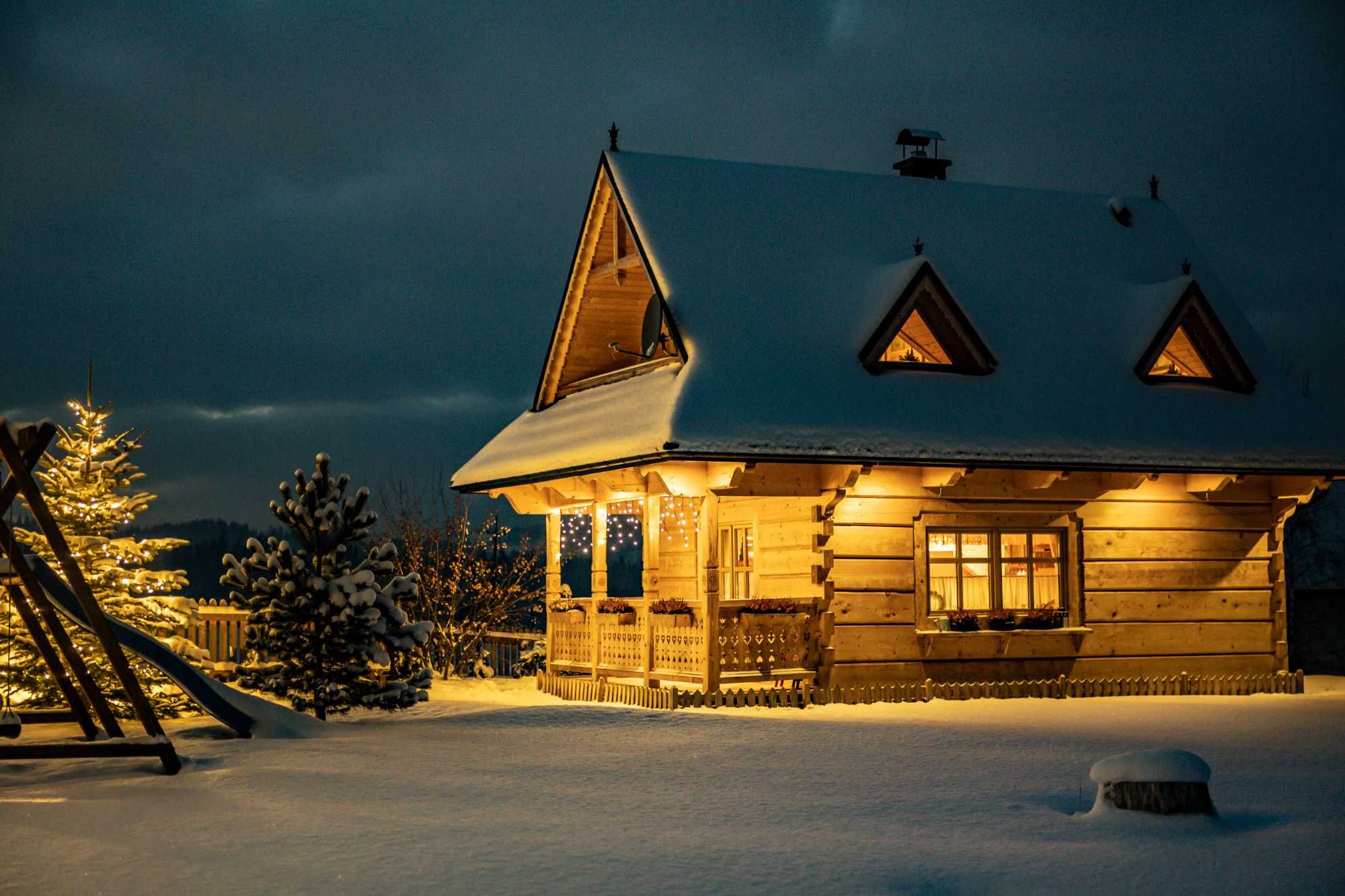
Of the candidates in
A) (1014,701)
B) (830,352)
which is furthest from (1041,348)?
(1014,701)

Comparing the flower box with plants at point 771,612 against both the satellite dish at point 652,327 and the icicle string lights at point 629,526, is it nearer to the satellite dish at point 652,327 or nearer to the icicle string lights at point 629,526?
the icicle string lights at point 629,526

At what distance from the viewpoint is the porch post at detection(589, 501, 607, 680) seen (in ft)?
73.5

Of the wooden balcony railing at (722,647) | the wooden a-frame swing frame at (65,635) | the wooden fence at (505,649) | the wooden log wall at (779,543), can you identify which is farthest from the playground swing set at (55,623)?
the wooden fence at (505,649)

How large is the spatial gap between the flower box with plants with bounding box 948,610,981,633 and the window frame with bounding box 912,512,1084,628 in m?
0.21

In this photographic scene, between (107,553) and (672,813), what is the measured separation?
9402 millimetres

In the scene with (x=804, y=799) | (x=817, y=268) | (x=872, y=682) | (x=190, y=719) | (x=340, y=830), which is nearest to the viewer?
(x=340, y=830)

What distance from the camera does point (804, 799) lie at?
11883 mm

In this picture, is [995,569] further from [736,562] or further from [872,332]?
[736,562]

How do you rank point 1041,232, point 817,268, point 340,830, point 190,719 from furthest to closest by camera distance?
point 1041,232 → point 817,268 → point 190,719 → point 340,830

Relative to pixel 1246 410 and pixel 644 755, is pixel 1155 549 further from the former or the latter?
pixel 644 755

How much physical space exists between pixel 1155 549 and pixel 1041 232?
19.8 feet

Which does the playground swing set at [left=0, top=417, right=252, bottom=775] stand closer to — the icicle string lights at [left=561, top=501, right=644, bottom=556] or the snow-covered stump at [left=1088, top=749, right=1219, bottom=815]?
the snow-covered stump at [left=1088, top=749, right=1219, bottom=815]

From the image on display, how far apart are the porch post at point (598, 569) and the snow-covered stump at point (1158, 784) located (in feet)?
39.8

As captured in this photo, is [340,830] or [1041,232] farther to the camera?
[1041,232]
